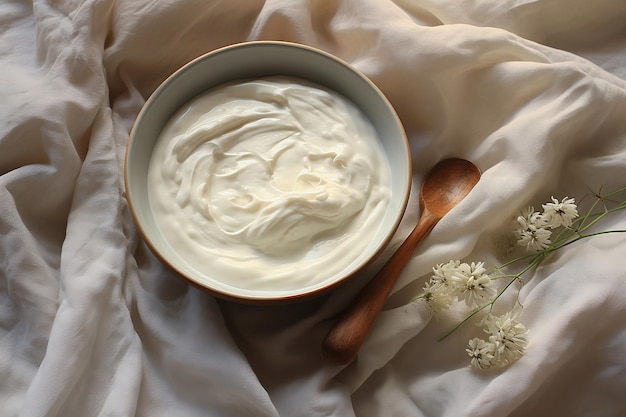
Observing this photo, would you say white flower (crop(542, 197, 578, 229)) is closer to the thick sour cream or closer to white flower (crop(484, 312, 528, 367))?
white flower (crop(484, 312, 528, 367))

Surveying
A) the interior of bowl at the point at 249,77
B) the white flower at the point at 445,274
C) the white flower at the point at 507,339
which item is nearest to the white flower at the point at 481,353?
the white flower at the point at 507,339

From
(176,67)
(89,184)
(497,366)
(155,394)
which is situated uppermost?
(176,67)

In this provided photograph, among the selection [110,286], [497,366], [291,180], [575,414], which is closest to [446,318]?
[497,366]

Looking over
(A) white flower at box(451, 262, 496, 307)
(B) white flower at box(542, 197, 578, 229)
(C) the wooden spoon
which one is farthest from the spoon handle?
(B) white flower at box(542, 197, 578, 229)

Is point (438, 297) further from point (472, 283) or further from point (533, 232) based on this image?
point (533, 232)

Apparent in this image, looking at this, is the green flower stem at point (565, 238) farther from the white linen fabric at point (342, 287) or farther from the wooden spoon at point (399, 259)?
the wooden spoon at point (399, 259)

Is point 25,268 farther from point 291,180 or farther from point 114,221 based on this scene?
point 291,180
